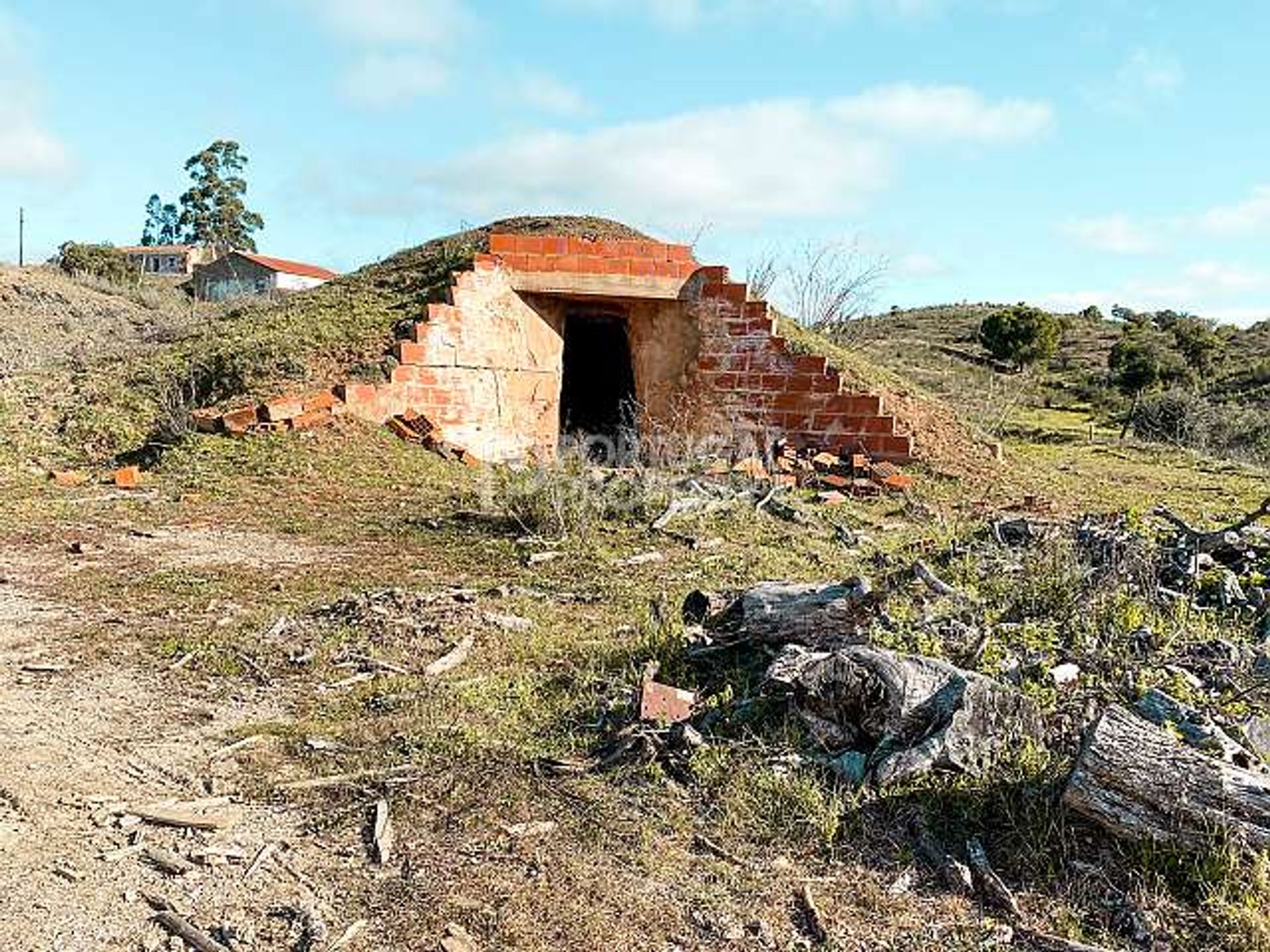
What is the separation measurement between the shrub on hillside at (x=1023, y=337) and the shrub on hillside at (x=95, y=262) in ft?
85.6

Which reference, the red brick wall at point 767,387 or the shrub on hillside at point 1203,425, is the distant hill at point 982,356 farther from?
the red brick wall at point 767,387

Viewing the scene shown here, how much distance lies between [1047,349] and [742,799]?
1086 inches

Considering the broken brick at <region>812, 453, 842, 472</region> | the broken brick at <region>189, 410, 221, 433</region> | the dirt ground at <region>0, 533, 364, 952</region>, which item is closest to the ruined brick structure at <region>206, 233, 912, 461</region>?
the broken brick at <region>812, 453, 842, 472</region>

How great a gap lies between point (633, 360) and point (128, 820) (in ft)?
32.8

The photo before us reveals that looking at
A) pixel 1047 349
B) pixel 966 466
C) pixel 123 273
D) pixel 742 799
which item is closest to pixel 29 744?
pixel 742 799

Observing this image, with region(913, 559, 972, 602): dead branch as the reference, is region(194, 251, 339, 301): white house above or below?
above

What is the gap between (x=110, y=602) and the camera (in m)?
6.13

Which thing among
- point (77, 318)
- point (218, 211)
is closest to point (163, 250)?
point (218, 211)

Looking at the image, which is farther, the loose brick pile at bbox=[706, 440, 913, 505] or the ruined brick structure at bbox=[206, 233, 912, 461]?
the ruined brick structure at bbox=[206, 233, 912, 461]

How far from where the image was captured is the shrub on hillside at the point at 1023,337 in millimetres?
28516

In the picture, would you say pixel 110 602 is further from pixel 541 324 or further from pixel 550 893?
pixel 541 324

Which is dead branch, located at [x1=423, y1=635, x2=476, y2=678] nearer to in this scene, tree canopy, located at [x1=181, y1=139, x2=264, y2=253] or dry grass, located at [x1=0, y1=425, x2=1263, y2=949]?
dry grass, located at [x1=0, y1=425, x2=1263, y2=949]

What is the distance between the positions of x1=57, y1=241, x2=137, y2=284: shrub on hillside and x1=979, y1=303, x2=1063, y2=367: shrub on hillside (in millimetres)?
26076

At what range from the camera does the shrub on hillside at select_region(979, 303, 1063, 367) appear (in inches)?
1123
